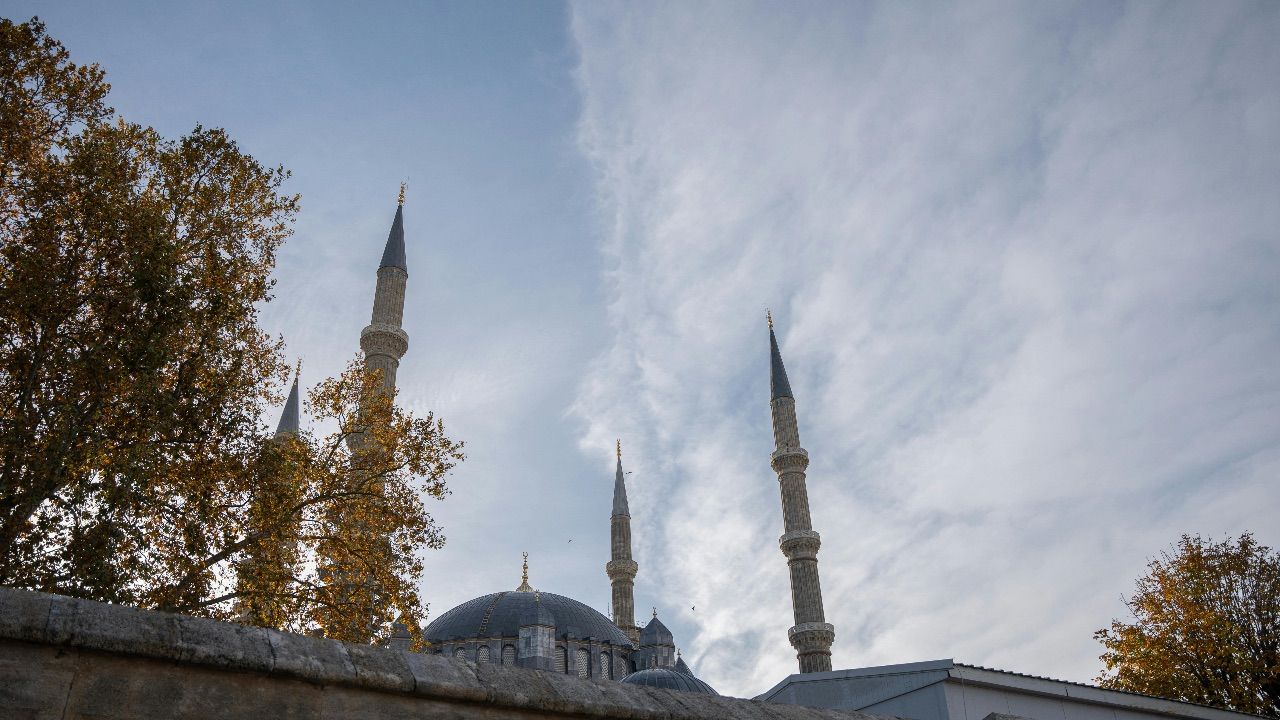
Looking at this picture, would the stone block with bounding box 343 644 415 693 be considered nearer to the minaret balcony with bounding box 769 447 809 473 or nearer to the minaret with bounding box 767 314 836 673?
the minaret with bounding box 767 314 836 673

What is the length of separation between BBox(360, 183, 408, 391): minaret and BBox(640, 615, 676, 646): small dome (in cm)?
1738

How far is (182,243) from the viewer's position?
11.2m

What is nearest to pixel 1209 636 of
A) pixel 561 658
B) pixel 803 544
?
pixel 803 544

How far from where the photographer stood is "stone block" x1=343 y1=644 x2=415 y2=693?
3.72 metres

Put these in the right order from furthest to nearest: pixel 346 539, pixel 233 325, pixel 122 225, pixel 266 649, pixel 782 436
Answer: pixel 782 436
pixel 346 539
pixel 233 325
pixel 122 225
pixel 266 649

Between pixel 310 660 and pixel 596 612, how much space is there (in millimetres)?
41399

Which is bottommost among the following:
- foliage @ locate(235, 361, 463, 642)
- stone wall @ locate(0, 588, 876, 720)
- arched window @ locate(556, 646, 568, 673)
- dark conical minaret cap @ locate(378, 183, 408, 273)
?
stone wall @ locate(0, 588, 876, 720)

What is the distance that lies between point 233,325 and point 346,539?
3.39m

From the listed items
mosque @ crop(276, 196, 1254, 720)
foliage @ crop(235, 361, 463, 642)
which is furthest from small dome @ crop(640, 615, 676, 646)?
foliage @ crop(235, 361, 463, 642)

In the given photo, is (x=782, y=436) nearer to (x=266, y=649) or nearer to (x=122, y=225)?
(x=122, y=225)

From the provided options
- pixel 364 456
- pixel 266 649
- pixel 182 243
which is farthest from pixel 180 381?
pixel 266 649

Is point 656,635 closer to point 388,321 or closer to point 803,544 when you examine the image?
point 803,544

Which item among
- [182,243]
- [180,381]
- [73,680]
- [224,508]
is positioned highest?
[182,243]

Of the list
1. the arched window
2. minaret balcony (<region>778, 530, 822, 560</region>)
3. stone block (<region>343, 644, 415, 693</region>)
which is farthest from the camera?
the arched window
